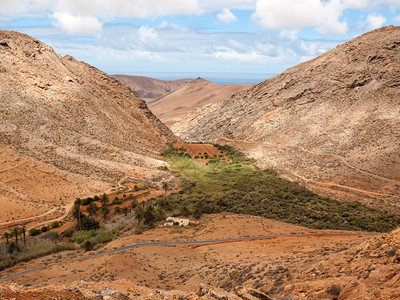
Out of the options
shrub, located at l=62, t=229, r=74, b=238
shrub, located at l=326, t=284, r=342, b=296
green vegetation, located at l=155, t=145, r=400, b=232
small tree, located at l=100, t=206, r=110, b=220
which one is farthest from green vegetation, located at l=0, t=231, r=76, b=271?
shrub, located at l=326, t=284, r=342, b=296

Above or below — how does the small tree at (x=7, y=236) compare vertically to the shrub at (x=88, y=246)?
above

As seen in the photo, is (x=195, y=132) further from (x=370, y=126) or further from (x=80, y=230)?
(x=80, y=230)

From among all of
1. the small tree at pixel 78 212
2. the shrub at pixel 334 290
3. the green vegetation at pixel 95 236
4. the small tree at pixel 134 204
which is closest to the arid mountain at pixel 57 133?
the small tree at pixel 78 212

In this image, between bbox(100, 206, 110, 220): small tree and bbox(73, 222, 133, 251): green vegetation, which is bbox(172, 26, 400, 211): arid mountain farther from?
bbox(100, 206, 110, 220): small tree

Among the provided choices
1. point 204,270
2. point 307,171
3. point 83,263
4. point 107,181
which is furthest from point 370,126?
point 83,263

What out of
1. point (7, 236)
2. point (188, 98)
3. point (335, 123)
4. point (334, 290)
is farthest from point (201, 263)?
point (188, 98)

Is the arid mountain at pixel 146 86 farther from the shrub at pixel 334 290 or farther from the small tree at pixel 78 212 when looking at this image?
the shrub at pixel 334 290

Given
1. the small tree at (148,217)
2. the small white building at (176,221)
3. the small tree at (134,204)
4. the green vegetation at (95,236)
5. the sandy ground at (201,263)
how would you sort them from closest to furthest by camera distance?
1. the sandy ground at (201,263)
2. the green vegetation at (95,236)
3. the small white building at (176,221)
4. the small tree at (148,217)
5. the small tree at (134,204)
